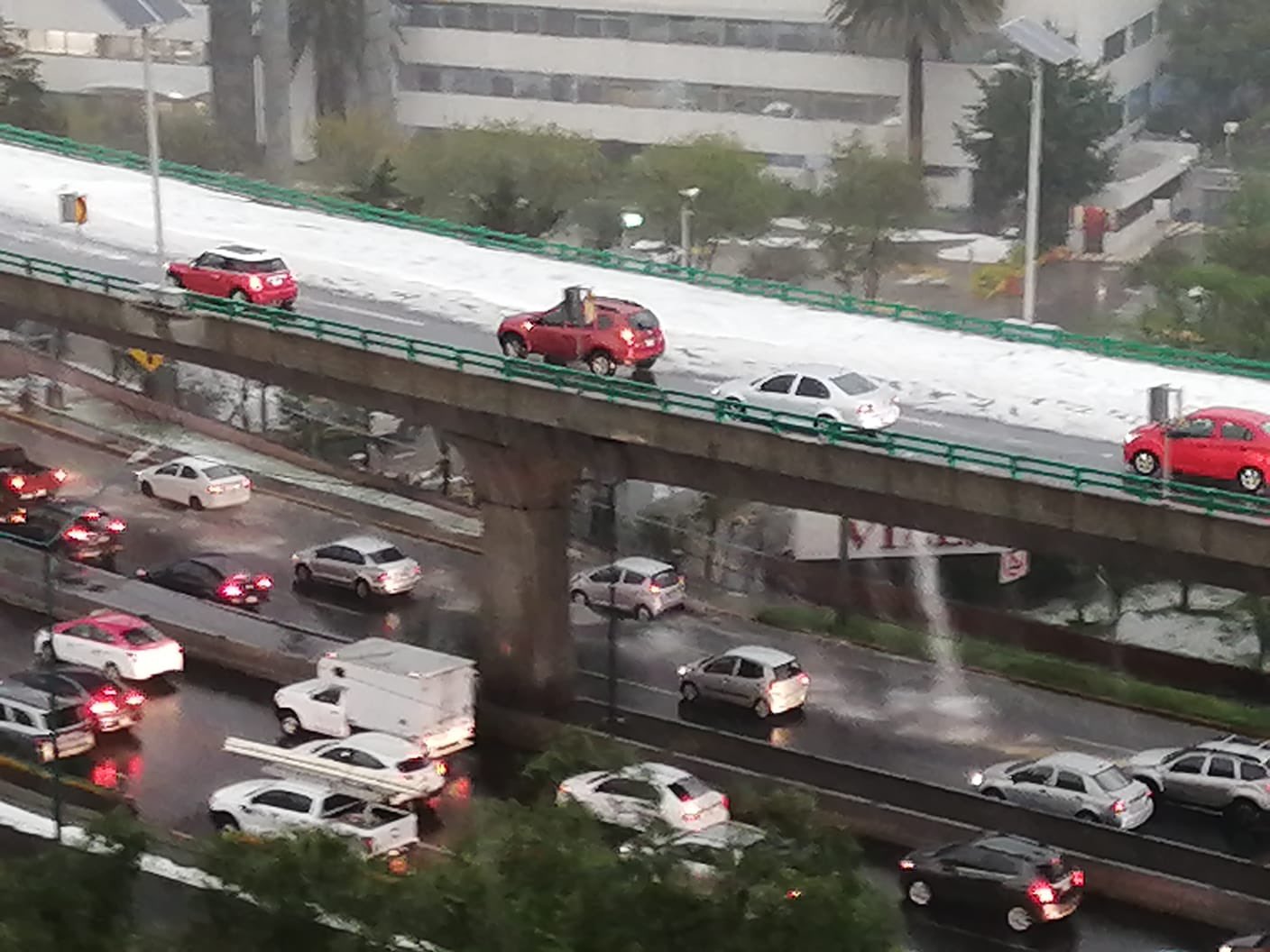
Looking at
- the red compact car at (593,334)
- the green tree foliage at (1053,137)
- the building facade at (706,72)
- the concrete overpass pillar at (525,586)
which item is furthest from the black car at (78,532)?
the building facade at (706,72)

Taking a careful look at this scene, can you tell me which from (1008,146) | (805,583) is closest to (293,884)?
(805,583)

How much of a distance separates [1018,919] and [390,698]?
11.0 m

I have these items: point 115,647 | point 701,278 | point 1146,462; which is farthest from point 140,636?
point 1146,462

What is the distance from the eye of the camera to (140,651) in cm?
4162

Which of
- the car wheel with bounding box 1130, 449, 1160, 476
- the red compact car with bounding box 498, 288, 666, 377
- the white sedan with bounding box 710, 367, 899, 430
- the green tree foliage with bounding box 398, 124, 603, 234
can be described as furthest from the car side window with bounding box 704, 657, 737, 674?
the green tree foliage with bounding box 398, 124, 603, 234

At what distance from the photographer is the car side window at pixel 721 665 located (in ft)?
137

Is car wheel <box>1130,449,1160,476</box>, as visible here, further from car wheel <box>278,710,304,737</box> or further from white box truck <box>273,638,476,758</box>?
car wheel <box>278,710,304,737</box>

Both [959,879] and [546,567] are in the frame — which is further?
[546,567]

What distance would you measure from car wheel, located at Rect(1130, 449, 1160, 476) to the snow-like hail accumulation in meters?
2.55

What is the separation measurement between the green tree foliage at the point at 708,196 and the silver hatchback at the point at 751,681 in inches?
1426

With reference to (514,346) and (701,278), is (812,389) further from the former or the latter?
(701,278)

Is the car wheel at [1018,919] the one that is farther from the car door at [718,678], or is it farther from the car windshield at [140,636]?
the car windshield at [140,636]

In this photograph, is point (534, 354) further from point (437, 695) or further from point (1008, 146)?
point (1008, 146)

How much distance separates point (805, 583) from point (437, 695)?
13.4 meters
